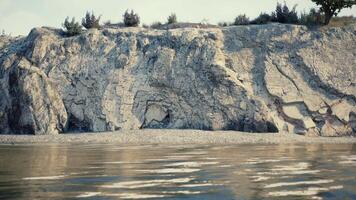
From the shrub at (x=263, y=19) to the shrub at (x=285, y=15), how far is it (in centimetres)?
35

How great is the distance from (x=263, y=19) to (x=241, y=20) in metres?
1.64

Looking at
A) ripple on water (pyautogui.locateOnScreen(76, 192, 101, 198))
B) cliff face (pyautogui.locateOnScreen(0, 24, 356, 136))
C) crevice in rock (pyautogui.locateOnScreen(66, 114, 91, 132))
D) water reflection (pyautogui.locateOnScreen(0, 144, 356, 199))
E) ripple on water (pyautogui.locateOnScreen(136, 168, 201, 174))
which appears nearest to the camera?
ripple on water (pyautogui.locateOnScreen(76, 192, 101, 198))

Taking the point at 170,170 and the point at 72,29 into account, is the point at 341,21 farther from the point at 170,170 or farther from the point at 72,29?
the point at 170,170

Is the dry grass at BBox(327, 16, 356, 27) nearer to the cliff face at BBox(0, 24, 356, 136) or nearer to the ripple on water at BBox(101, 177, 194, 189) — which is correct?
the cliff face at BBox(0, 24, 356, 136)

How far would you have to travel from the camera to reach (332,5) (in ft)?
104

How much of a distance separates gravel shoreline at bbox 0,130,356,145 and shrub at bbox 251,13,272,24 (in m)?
11.4

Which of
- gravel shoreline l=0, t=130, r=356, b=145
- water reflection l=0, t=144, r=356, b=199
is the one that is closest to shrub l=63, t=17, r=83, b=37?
gravel shoreline l=0, t=130, r=356, b=145

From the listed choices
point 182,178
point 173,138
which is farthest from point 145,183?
point 173,138

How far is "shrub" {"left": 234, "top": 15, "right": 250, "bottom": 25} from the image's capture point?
36.0m

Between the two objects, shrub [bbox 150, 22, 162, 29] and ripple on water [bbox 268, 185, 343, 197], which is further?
shrub [bbox 150, 22, 162, 29]

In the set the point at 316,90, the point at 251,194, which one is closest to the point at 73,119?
the point at 316,90

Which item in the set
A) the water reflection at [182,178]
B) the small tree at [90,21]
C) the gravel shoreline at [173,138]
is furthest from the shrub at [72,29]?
the water reflection at [182,178]

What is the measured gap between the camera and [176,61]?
31.0 metres

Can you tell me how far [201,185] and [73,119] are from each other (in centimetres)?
2303
